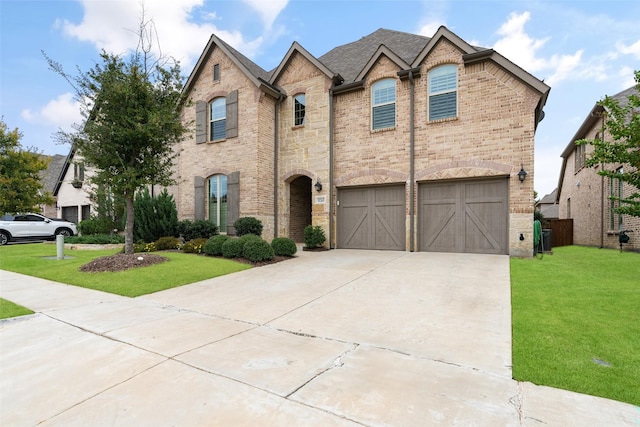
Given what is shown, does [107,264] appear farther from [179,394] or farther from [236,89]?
[236,89]

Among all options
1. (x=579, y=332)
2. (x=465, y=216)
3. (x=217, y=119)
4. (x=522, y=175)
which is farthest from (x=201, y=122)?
(x=579, y=332)

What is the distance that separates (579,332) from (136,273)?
8787 millimetres

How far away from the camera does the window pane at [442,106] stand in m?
11.2

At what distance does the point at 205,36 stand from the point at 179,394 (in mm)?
15787

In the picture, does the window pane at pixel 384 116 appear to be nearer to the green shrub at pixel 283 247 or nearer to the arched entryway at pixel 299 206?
the arched entryway at pixel 299 206

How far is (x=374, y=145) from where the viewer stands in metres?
12.5

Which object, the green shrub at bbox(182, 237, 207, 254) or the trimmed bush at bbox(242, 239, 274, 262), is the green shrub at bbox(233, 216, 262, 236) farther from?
the trimmed bush at bbox(242, 239, 274, 262)

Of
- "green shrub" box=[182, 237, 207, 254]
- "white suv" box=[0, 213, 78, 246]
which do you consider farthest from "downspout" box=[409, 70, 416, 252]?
"white suv" box=[0, 213, 78, 246]

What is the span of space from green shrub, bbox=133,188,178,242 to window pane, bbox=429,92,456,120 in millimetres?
11033

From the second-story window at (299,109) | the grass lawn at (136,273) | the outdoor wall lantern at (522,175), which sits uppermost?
the second-story window at (299,109)

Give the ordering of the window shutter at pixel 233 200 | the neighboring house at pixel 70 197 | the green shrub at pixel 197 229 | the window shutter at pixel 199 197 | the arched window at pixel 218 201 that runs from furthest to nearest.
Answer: the neighboring house at pixel 70 197
the window shutter at pixel 199 197
the arched window at pixel 218 201
the window shutter at pixel 233 200
the green shrub at pixel 197 229

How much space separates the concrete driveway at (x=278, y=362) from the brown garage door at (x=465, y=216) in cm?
489

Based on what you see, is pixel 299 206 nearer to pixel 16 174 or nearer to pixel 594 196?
pixel 594 196

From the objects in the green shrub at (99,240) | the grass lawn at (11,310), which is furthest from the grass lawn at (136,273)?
the green shrub at (99,240)
